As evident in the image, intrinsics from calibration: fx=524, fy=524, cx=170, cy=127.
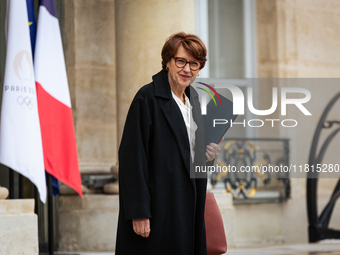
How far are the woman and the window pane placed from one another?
5.27 metres

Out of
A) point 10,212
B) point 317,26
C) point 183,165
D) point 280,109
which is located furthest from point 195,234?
point 317,26

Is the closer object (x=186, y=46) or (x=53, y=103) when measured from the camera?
(x=186, y=46)

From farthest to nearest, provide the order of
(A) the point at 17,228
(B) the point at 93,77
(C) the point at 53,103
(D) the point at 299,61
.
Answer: (D) the point at 299,61, (B) the point at 93,77, (C) the point at 53,103, (A) the point at 17,228

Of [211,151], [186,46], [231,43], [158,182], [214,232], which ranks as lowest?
[214,232]

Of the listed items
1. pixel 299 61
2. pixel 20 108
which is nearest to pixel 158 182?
pixel 20 108

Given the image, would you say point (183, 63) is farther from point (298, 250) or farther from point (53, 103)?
point (298, 250)

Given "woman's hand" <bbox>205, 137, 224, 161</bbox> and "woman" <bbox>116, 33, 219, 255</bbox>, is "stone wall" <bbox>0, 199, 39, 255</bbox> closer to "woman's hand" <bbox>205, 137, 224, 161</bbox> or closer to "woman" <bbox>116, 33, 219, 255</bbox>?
"woman" <bbox>116, 33, 219, 255</bbox>

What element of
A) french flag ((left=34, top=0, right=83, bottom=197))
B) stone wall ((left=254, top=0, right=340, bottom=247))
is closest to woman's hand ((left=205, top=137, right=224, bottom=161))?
french flag ((left=34, top=0, right=83, bottom=197))

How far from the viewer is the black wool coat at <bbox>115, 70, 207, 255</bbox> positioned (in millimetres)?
2471

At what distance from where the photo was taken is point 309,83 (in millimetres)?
8125

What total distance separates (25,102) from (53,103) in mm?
417

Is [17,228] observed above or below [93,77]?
below

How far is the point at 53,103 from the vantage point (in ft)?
14.9

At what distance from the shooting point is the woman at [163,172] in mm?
2471
